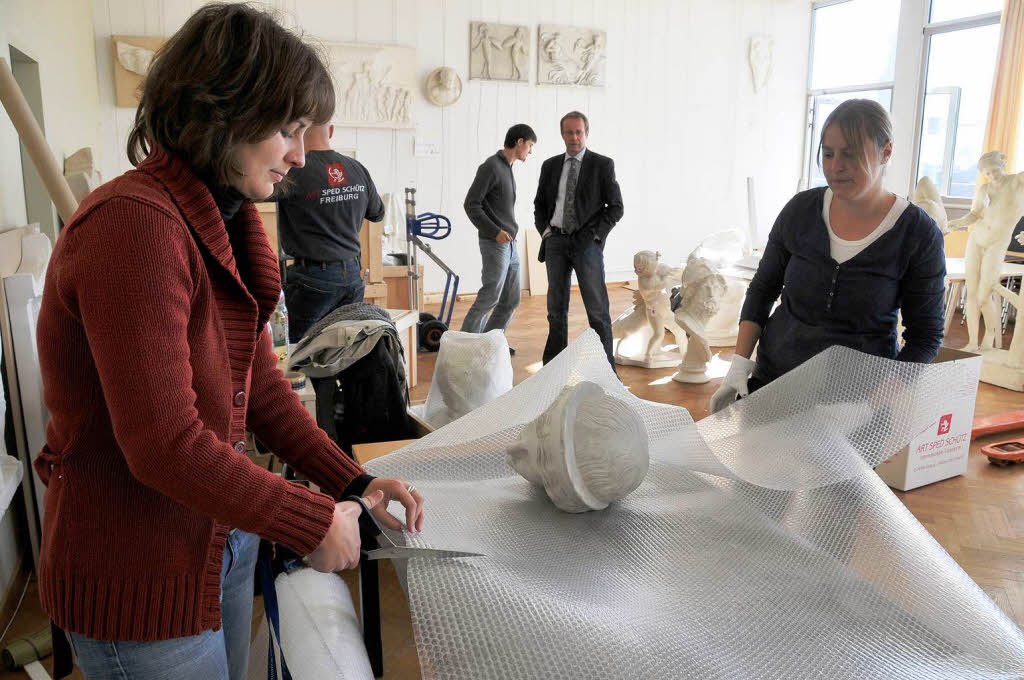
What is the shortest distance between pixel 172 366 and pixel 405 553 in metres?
0.55

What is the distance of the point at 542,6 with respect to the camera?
7.96 m

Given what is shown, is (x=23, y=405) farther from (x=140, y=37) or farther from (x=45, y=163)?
(x=140, y=37)

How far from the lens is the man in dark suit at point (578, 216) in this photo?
475 centimetres

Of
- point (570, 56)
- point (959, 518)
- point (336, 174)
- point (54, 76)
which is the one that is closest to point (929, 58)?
point (570, 56)

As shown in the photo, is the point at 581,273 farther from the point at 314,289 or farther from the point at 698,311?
the point at 314,289

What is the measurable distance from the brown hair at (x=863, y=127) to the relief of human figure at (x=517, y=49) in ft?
21.2

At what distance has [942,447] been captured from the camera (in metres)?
3.45

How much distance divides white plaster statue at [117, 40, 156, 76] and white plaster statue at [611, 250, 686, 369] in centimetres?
446

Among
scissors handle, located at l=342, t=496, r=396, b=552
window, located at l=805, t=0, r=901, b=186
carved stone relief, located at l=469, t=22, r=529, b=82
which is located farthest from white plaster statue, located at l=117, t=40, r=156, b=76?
window, located at l=805, t=0, r=901, b=186

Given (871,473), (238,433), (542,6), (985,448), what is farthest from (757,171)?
(238,433)

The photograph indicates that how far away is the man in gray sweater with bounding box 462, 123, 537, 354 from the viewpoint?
500 centimetres

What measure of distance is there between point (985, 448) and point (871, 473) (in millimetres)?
2581

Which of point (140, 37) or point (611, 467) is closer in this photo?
point (611, 467)

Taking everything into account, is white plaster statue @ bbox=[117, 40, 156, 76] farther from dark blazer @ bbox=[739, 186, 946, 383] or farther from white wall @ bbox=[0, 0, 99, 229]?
dark blazer @ bbox=[739, 186, 946, 383]
